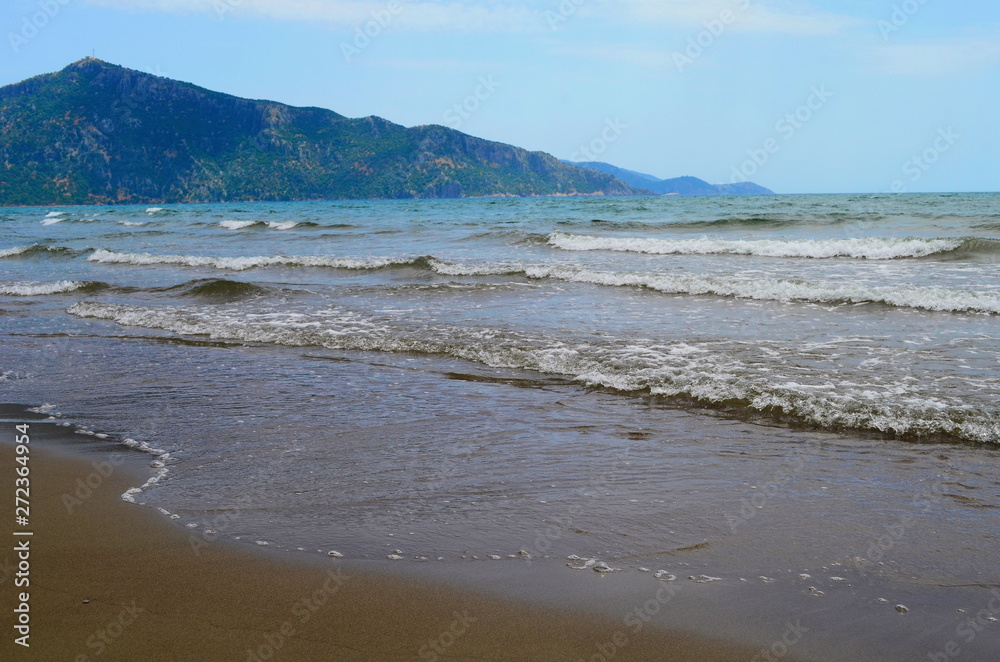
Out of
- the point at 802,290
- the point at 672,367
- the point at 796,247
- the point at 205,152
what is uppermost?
the point at 205,152

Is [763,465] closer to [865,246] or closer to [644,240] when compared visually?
[865,246]

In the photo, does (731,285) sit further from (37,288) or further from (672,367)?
(37,288)

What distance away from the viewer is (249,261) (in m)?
20.8

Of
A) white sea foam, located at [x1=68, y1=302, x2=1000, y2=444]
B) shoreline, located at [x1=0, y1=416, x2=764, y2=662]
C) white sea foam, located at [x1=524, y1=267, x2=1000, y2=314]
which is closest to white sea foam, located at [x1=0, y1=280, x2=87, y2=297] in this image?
white sea foam, located at [x1=68, y1=302, x2=1000, y2=444]

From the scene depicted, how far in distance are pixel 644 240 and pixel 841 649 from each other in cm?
2111

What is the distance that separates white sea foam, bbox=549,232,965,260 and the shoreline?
57.6 feet

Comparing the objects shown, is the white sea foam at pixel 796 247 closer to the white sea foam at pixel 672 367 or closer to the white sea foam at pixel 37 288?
the white sea foam at pixel 672 367

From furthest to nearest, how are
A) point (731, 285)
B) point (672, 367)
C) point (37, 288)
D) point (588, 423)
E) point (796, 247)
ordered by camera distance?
point (796, 247) → point (37, 288) → point (731, 285) → point (672, 367) → point (588, 423)

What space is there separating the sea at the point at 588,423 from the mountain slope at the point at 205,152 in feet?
324

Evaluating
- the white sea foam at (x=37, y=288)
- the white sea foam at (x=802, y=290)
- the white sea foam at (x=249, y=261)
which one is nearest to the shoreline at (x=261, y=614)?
the white sea foam at (x=802, y=290)

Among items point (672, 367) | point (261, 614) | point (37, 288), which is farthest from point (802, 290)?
point (37, 288)

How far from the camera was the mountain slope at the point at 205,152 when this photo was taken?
352 ft

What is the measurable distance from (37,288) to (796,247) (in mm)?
19172

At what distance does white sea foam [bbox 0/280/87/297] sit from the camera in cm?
1576
